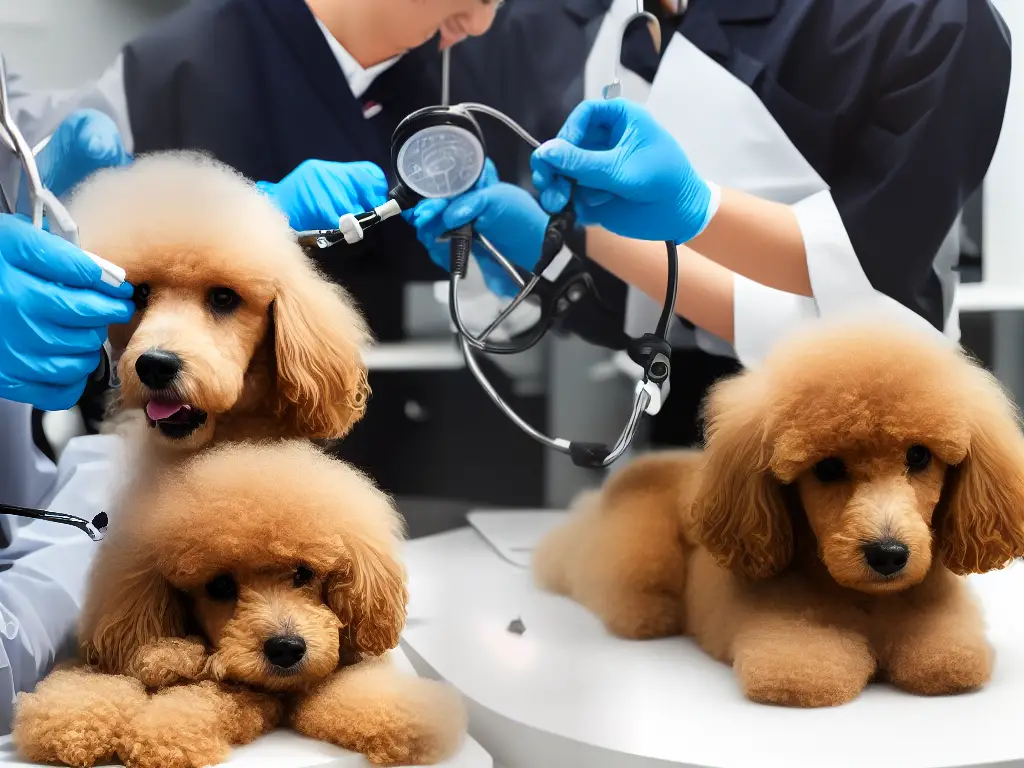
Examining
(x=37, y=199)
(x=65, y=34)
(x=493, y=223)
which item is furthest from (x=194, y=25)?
(x=493, y=223)

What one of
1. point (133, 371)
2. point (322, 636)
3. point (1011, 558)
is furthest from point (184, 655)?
point (1011, 558)

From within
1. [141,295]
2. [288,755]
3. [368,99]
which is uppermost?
[368,99]

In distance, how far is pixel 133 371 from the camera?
0.81 metres

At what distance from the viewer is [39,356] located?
849 mm

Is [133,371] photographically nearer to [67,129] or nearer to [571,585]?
[67,129]

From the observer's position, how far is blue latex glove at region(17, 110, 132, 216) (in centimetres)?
95

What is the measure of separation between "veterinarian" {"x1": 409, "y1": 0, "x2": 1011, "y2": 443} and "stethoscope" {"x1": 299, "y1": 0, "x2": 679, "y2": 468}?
39mm

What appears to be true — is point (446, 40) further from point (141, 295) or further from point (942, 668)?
point (942, 668)

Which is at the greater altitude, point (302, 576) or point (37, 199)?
point (37, 199)

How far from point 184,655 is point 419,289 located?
0.55 metres

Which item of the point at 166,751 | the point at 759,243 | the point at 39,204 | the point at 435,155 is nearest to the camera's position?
the point at 166,751

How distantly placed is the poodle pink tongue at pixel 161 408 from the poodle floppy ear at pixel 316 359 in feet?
0.33

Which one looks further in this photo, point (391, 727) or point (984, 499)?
point (984, 499)

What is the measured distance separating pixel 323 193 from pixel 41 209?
274mm
